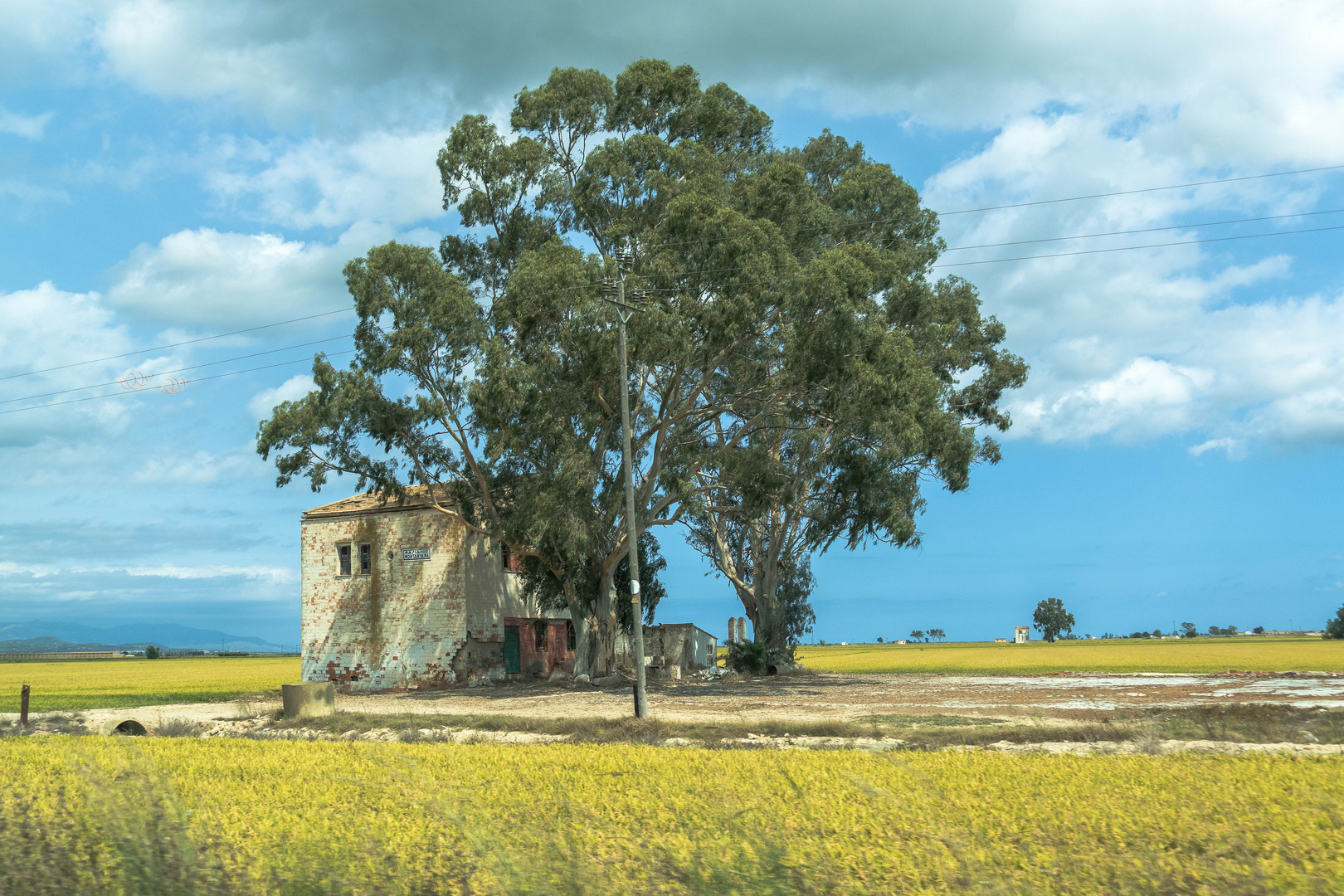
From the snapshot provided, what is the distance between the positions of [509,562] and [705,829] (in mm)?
32366

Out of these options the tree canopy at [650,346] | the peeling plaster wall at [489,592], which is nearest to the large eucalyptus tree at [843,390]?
the tree canopy at [650,346]

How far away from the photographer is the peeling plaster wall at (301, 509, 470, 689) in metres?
36.0

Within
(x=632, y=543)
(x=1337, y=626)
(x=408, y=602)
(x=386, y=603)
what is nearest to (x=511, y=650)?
(x=408, y=602)

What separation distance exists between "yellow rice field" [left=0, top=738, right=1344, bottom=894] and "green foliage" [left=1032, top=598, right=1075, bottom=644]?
136 meters

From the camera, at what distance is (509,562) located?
38531 millimetres

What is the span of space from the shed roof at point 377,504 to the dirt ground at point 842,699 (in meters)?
7.06

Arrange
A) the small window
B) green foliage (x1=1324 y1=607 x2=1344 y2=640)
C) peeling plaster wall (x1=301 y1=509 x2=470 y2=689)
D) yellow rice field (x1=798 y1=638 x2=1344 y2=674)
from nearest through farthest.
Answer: peeling plaster wall (x1=301 y1=509 x2=470 y2=689)
the small window
yellow rice field (x1=798 y1=638 x2=1344 y2=674)
green foliage (x1=1324 y1=607 x2=1344 y2=640)

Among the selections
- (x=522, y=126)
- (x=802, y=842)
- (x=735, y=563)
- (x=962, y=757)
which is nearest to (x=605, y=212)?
(x=522, y=126)

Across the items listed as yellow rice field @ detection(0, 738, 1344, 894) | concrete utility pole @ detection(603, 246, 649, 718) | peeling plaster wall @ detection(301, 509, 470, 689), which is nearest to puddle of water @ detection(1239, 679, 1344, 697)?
concrete utility pole @ detection(603, 246, 649, 718)

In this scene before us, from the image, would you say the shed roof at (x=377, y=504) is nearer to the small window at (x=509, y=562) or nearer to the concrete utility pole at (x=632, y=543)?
the small window at (x=509, y=562)

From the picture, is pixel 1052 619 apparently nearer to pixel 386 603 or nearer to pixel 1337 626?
pixel 1337 626

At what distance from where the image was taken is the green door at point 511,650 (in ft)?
126

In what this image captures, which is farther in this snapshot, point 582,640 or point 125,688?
point 125,688

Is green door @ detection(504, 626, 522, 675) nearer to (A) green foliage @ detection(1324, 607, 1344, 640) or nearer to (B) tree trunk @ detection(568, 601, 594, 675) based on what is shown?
(B) tree trunk @ detection(568, 601, 594, 675)
